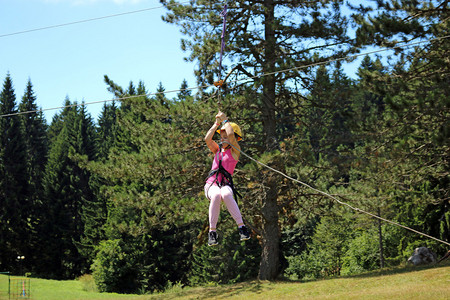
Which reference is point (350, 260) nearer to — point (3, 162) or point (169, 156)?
point (169, 156)

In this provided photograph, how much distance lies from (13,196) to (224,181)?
132 ft

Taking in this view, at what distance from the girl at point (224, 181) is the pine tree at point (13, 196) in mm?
39243

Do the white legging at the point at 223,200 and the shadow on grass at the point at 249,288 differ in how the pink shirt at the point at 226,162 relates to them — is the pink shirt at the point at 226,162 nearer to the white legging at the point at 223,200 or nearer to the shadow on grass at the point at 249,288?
the white legging at the point at 223,200

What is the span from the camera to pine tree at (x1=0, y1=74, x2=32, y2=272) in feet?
137

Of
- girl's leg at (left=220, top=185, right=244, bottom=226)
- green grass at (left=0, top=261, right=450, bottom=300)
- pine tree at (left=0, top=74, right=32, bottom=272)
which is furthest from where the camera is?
pine tree at (left=0, top=74, right=32, bottom=272)

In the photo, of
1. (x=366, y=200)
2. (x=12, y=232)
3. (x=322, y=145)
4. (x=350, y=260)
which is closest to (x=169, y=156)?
(x=322, y=145)

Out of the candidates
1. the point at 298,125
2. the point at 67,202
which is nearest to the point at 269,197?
the point at 298,125

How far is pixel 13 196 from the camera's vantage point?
4228 cm

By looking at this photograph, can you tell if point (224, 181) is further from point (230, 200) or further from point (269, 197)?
point (269, 197)

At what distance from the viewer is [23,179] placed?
4400 cm

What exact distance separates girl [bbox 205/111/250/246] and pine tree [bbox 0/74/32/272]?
39.2m

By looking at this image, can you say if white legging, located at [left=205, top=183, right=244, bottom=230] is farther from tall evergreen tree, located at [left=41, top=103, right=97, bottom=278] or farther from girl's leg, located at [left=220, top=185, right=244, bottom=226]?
tall evergreen tree, located at [left=41, top=103, right=97, bottom=278]

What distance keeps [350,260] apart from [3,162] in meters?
30.9

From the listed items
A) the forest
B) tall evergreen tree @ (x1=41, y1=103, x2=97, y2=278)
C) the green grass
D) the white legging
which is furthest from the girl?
tall evergreen tree @ (x1=41, y1=103, x2=97, y2=278)
